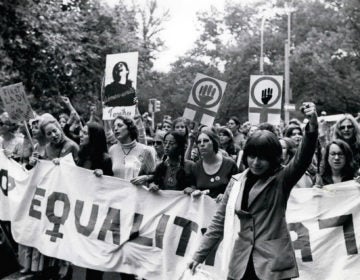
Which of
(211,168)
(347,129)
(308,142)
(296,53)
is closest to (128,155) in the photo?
(211,168)

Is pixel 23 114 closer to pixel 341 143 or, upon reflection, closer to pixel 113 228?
pixel 113 228

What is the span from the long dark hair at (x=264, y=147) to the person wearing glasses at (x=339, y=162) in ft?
6.68

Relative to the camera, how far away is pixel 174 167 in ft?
18.9

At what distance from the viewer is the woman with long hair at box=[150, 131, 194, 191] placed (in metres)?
5.71

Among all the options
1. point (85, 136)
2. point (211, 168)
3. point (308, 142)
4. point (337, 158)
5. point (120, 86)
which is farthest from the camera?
point (120, 86)

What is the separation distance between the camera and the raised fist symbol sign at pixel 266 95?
8.77 m

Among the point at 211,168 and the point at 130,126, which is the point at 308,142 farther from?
the point at 130,126

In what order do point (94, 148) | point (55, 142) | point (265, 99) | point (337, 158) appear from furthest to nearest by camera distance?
1. point (265, 99)
2. point (55, 142)
3. point (94, 148)
4. point (337, 158)

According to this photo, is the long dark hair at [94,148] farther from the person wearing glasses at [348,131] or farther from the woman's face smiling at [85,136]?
the person wearing glasses at [348,131]

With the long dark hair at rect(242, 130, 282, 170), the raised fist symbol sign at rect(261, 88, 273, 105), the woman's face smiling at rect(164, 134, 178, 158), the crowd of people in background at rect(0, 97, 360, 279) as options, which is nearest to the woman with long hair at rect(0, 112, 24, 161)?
the crowd of people in background at rect(0, 97, 360, 279)

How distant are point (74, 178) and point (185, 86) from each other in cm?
3761

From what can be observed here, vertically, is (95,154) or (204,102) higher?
(204,102)

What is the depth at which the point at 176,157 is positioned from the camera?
225 inches

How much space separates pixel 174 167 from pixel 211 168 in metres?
0.36
